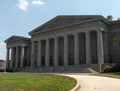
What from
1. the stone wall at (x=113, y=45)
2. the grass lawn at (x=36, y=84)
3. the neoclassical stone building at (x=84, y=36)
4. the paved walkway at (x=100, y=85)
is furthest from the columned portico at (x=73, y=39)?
the grass lawn at (x=36, y=84)

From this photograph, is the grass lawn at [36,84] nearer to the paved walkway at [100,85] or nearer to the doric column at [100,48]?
the paved walkway at [100,85]

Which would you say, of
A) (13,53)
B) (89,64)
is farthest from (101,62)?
(13,53)

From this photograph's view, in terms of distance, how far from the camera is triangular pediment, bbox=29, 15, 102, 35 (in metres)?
41.1

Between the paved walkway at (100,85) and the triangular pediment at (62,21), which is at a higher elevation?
the triangular pediment at (62,21)

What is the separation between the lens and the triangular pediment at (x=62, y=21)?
4108 cm

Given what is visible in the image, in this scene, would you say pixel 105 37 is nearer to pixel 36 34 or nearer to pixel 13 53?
pixel 36 34

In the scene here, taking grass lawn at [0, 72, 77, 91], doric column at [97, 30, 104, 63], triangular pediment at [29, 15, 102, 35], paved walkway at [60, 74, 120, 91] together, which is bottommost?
paved walkway at [60, 74, 120, 91]

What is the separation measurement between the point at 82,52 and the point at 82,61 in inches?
123

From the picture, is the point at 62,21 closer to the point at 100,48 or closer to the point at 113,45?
the point at 100,48

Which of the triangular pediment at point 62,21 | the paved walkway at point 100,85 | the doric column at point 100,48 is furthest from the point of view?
the triangular pediment at point 62,21

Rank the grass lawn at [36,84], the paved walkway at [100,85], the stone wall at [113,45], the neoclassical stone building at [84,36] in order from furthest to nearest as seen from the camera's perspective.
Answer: the stone wall at [113,45], the neoclassical stone building at [84,36], the paved walkway at [100,85], the grass lawn at [36,84]

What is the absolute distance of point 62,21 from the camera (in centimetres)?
4691

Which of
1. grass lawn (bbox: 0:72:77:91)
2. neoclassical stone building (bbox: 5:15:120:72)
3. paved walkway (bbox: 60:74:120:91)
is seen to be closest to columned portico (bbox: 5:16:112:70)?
neoclassical stone building (bbox: 5:15:120:72)

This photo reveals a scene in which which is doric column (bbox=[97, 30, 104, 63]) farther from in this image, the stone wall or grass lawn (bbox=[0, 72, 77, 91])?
grass lawn (bbox=[0, 72, 77, 91])
